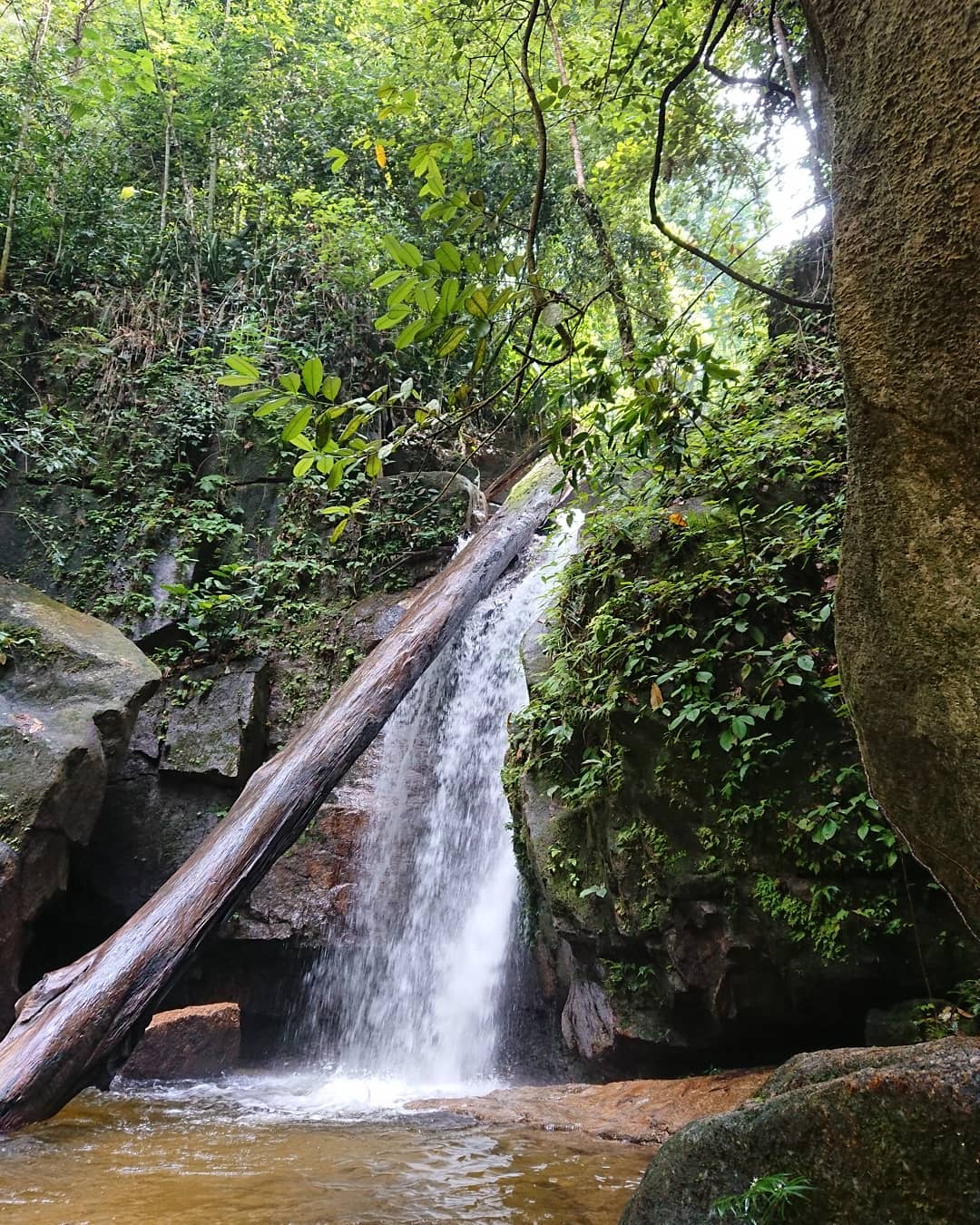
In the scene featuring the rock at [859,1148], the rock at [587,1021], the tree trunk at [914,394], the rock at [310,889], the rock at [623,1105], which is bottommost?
the rock at [623,1105]

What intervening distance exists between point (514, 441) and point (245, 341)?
4336 mm

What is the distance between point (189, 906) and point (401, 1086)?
99.4 inches

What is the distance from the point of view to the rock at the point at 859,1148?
1658 mm

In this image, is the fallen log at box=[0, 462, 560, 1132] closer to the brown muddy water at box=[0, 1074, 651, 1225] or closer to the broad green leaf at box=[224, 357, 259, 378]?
the brown muddy water at box=[0, 1074, 651, 1225]

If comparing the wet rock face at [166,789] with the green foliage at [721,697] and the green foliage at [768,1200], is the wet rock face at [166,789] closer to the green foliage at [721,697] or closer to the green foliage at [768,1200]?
the green foliage at [721,697]

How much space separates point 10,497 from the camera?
890cm

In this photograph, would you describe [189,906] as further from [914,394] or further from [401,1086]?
[914,394]

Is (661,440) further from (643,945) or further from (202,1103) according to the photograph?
(202,1103)

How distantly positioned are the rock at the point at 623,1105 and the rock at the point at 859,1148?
144cm

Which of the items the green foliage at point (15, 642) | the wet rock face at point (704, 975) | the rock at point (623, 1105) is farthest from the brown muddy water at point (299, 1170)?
the green foliage at point (15, 642)

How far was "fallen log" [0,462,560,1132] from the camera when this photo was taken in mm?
3889

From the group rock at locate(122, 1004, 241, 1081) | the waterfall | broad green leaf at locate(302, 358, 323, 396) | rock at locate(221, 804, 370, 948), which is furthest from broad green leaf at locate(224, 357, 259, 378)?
rock at locate(221, 804, 370, 948)

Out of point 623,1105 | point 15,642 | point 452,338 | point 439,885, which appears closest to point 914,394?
point 452,338

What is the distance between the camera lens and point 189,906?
464 centimetres
